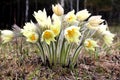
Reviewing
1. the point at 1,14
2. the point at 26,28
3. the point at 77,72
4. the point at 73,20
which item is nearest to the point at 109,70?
the point at 77,72

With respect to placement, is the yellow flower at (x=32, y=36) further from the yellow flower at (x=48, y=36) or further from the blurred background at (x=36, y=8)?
the blurred background at (x=36, y=8)

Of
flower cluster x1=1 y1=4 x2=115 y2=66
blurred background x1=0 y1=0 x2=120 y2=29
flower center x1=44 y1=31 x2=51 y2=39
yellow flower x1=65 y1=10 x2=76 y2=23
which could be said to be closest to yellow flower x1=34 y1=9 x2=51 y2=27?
flower cluster x1=1 y1=4 x2=115 y2=66

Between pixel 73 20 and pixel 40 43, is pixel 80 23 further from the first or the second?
pixel 40 43

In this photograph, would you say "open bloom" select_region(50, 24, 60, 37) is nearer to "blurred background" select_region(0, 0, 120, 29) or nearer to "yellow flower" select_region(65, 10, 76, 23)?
"yellow flower" select_region(65, 10, 76, 23)

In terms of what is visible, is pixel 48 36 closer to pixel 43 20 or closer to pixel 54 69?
pixel 43 20

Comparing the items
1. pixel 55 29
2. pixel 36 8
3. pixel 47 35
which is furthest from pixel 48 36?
pixel 36 8

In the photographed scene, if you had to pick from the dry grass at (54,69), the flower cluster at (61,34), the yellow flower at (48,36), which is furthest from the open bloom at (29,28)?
the dry grass at (54,69)

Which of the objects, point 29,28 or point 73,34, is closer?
point 73,34
